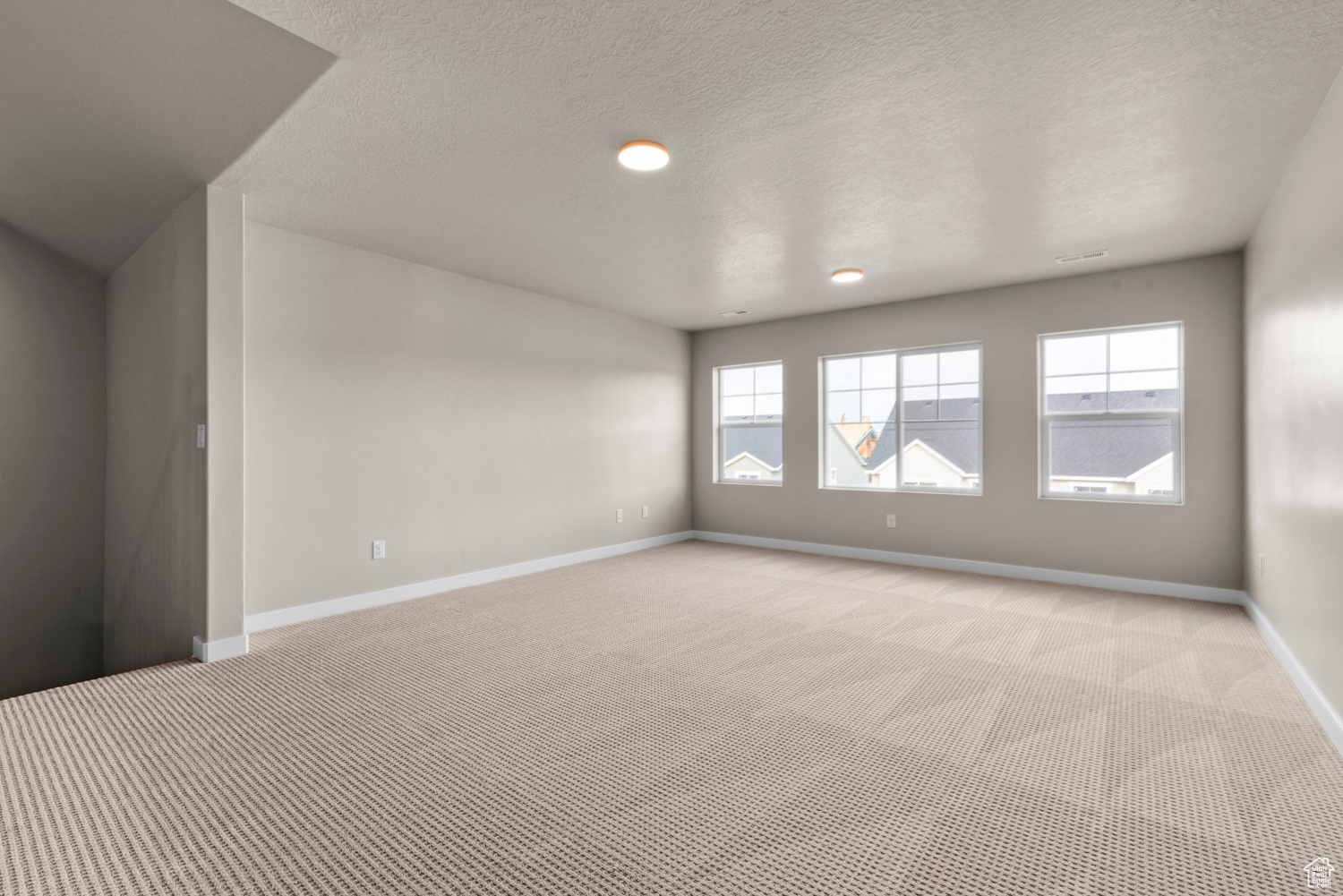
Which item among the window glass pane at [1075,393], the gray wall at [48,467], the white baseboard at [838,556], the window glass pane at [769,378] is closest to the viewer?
the white baseboard at [838,556]

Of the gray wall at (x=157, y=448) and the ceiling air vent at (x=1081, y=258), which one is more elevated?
the ceiling air vent at (x=1081, y=258)

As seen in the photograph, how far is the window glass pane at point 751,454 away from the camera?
6855 mm

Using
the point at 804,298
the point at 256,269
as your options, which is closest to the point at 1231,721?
the point at 804,298

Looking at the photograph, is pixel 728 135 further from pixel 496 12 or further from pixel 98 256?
pixel 98 256

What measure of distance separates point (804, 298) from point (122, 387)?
17.8 ft

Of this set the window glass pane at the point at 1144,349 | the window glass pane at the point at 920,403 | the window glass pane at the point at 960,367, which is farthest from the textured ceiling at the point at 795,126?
the window glass pane at the point at 920,403

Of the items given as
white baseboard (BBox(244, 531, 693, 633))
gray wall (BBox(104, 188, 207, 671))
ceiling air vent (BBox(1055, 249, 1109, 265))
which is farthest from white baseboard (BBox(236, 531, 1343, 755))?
ceiling air vent (BBox(1055, 249, 1109, 265))

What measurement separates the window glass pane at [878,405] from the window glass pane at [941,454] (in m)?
0.22

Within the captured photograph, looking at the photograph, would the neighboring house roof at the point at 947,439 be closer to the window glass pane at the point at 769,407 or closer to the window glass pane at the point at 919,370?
the window glass pane at the point at 919,370

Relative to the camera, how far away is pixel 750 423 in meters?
7.07

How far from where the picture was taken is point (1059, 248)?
4.35 metres

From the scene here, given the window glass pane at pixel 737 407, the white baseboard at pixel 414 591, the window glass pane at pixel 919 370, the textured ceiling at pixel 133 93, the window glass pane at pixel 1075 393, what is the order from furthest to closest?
the window glass pane at pixel 737 407 → the window glass pane at pixel 919 370 → the window glass pane at pixel 1075 393 → the white baseboard at pixel 414 591 → the textured ceiling at pixel 133 93

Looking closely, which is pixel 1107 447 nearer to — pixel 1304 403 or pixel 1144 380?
pixel 1144 380

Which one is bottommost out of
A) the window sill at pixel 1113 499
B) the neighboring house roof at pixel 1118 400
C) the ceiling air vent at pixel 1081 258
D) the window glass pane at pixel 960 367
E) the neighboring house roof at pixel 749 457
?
the window sill at pixel 1113 499
